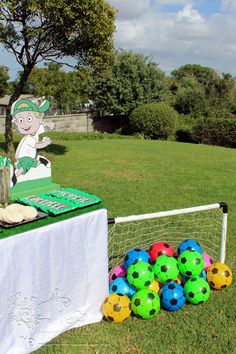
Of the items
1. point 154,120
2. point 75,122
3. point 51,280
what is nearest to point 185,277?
point 51,280

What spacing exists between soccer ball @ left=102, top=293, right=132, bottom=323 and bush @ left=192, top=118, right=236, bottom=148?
16319 mm

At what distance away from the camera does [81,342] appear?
10.5ft

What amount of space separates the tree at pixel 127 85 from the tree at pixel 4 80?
1519cm

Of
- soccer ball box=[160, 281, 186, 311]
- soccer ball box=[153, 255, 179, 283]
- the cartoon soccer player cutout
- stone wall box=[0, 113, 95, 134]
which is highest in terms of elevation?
the cartoon soccer player cutout

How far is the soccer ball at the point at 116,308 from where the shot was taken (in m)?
3.41

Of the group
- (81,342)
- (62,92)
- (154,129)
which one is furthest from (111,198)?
(62,92)

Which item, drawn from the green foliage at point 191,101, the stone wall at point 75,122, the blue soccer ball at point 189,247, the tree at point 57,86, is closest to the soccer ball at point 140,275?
the blue soccer ball at point 189,247

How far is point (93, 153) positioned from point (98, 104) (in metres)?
10.1

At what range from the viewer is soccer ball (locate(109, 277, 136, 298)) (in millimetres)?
3682

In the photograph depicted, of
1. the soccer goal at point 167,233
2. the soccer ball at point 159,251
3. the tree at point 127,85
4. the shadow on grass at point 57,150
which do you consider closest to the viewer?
the soccer ball at point 159,251

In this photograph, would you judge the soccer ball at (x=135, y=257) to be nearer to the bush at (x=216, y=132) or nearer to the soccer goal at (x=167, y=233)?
the soccer goal at (x=167, y=233)

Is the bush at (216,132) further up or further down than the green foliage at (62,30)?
further down

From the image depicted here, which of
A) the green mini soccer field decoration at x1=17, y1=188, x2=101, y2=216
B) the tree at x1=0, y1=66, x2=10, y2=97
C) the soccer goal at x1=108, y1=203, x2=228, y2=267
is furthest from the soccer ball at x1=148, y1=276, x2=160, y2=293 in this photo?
the tree at x1=0, y1=66, x2=10, y2=97

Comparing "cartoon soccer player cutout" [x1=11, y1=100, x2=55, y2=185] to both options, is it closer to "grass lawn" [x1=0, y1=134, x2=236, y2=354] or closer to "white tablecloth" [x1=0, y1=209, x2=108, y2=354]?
"white tablecloth" [x1=0, y1=209, x2=108, y2=354]
